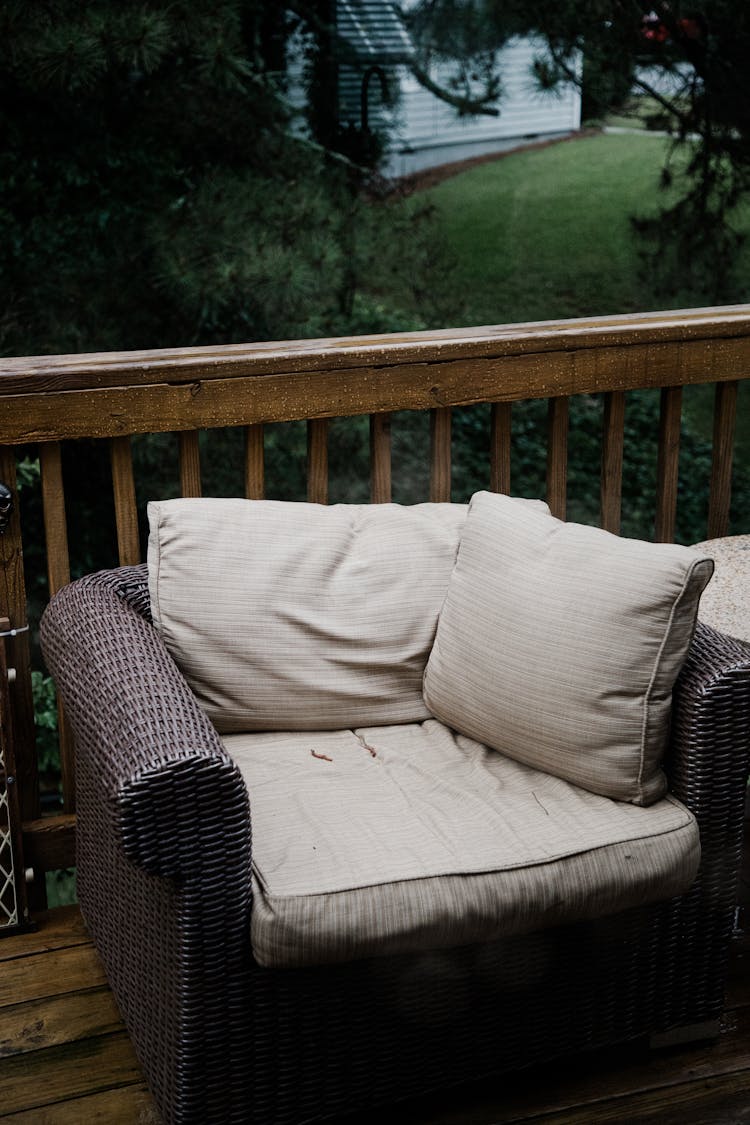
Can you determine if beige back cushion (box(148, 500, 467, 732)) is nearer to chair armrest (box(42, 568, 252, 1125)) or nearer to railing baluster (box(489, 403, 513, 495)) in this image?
chair armrest (box(42, 568, 252, 1125))

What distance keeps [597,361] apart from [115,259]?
11.1ft

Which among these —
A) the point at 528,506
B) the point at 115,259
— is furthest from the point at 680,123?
the point at 528,506

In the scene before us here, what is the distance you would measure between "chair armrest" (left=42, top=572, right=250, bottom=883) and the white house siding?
490 cm

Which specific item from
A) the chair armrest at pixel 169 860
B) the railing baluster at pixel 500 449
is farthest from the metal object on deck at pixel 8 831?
the railing baluster at pixel 500 449

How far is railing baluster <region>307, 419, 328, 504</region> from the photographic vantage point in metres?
2.39

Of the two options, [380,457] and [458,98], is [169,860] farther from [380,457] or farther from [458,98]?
[458,98]

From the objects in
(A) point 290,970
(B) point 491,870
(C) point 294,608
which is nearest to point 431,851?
(B) point 491,870

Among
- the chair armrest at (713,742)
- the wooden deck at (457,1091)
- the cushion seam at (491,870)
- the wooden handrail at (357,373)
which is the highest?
the wooden handrail at (357,373)

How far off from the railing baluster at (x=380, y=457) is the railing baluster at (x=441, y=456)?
101 mm

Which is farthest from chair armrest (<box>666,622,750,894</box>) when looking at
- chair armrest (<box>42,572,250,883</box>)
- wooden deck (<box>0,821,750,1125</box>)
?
chair armrest (<box>42,572,250,883</box>)

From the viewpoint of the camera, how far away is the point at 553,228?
7121mm

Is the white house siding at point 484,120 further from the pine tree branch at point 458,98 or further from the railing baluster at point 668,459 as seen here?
the railing baluster at point 668,459

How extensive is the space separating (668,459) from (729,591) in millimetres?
636

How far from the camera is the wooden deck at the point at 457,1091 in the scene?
1.82 metres
